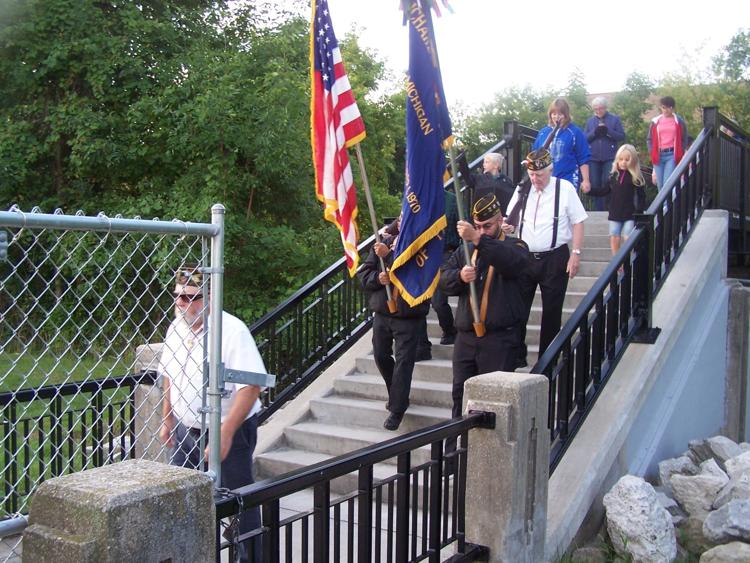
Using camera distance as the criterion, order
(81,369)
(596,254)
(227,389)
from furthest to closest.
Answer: (81,369)
(596,254)
(227,389)

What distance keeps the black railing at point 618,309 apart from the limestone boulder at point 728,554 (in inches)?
44.5

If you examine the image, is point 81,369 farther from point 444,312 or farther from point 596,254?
point 596,254

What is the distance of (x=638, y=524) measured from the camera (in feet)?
17.8

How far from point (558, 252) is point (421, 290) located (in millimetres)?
1289

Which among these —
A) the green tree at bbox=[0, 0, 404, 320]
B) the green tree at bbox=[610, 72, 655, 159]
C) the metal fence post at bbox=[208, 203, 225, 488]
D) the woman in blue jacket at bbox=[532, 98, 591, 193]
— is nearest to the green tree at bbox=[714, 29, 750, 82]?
the green tree at bbox=[610, 72, 655, 159]

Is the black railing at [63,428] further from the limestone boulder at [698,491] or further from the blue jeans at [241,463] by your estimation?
the limestone boulder at [698,491]

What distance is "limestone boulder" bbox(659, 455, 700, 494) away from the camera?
675cm

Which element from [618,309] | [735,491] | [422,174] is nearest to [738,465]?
[735,491]

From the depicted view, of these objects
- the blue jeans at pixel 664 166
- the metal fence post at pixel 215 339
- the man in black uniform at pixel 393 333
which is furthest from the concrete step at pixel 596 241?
the metal fence post at pixel 215 339

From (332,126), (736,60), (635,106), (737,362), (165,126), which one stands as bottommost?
(737,362)

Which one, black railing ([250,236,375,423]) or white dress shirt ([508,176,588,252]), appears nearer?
white dress shirt ([508,176,588,252])

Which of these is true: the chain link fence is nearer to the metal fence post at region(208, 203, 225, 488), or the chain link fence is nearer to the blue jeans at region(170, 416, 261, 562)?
the metal fence post at region(208, 203, 225, 488)

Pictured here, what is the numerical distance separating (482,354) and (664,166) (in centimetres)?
581

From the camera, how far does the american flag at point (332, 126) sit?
6.18 meters
